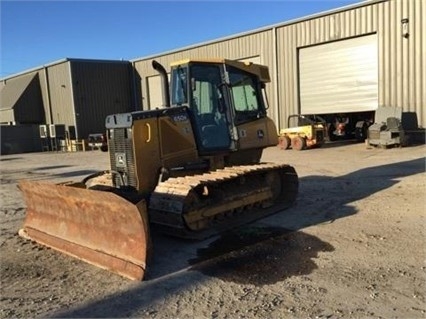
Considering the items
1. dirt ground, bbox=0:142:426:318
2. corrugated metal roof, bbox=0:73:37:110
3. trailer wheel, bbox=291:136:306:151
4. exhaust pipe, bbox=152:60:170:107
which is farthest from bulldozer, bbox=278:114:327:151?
corrugated metal roof, bbox=0:73:37:110

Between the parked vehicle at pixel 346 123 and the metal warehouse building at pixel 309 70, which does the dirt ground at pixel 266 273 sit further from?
the parked vehicle at pixel 346 123

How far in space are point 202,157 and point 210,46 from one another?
68.9 feet

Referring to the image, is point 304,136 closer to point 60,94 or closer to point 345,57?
point 345,57

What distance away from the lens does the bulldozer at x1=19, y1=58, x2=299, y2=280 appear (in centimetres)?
579

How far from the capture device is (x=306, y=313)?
4121 millimetres

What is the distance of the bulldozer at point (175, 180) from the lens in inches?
228

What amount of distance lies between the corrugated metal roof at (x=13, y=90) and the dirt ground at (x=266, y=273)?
97.0 ft

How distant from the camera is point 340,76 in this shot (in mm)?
21891

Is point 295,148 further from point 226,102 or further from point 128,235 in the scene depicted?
point 128,235

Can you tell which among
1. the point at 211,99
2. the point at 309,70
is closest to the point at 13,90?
the point at 309,70

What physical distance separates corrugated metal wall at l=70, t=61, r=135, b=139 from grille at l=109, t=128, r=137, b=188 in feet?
85.2

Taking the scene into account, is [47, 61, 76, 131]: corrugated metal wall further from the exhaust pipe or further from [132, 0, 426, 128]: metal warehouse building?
the exhaust pipe

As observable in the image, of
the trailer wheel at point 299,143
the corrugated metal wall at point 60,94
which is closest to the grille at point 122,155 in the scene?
the trailer wheel at point 299,143

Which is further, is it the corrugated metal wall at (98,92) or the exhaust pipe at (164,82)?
the corrugated metal wall at (98,92)
